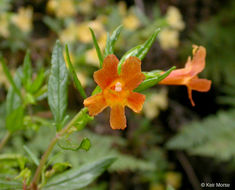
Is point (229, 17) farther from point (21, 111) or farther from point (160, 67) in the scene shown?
point (21, 111)

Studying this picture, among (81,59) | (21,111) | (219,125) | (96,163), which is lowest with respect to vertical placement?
(219,125)

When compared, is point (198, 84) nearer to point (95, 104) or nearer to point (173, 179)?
point (95, 104)

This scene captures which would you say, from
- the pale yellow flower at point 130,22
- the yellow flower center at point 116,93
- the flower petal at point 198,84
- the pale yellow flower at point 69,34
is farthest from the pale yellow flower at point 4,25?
the flower petal at point 198,84

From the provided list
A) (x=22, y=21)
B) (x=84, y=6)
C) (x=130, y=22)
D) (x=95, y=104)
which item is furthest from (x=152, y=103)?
(x=95, y=104)

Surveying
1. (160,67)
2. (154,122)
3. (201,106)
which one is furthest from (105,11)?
(201,106)

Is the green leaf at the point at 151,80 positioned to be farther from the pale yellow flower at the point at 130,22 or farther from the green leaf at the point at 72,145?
the pale yellow flower at the point at 130,22

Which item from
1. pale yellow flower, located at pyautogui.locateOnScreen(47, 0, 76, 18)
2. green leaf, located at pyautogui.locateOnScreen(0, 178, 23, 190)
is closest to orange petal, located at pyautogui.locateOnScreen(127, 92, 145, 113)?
green leaf, located at pyautogui.locateOnScreen(0, 178, 23, 190)
